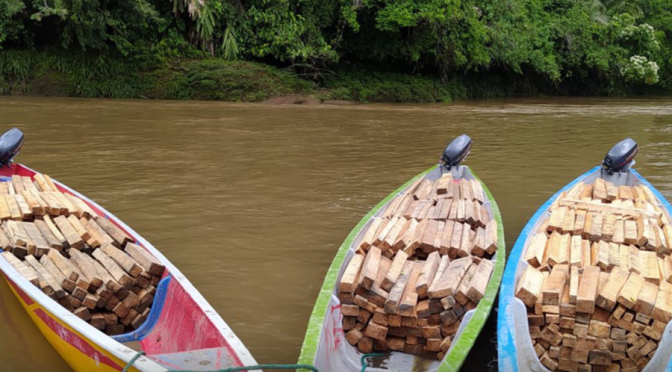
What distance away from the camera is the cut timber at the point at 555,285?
3928 millimetres

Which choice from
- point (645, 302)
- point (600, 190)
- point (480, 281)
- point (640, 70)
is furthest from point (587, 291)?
point (640, 70)

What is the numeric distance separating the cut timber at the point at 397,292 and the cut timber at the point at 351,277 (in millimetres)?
253

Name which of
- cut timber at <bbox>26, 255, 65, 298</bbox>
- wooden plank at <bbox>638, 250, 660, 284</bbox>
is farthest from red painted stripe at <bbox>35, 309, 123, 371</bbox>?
wooden plank at <bbox>638, 250, 660, 284</bbox>

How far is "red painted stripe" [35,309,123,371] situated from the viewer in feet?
11.3

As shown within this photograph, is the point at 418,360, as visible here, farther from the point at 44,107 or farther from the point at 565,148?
the point at 44,107

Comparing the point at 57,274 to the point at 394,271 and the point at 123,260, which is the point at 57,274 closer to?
the point at 123,260

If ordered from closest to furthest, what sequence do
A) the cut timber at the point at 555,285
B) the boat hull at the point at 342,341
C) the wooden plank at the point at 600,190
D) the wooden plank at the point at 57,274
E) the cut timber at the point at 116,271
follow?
the boat hull at the point at 342,341 → the cut timber at the point at 555,285 → the wooden plank at the point at 57,274 → the cut timber at the point at 116,271 → the wooden plank at the point at 600,190

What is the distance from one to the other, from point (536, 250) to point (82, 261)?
3.29 m

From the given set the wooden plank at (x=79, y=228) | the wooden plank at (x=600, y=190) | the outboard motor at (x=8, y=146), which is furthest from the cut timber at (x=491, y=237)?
the outboard motor at (x=8, y=146)

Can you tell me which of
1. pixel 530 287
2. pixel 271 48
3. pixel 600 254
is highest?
pixel 271 48

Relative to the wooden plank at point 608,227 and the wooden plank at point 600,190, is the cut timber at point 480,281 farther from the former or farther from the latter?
the wooden plank at point 600,190

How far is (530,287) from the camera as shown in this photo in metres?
4.07

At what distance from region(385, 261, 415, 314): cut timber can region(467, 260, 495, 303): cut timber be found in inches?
16.9

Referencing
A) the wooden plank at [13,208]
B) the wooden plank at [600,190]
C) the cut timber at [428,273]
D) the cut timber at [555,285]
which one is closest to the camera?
the cut timber at [555,285]
